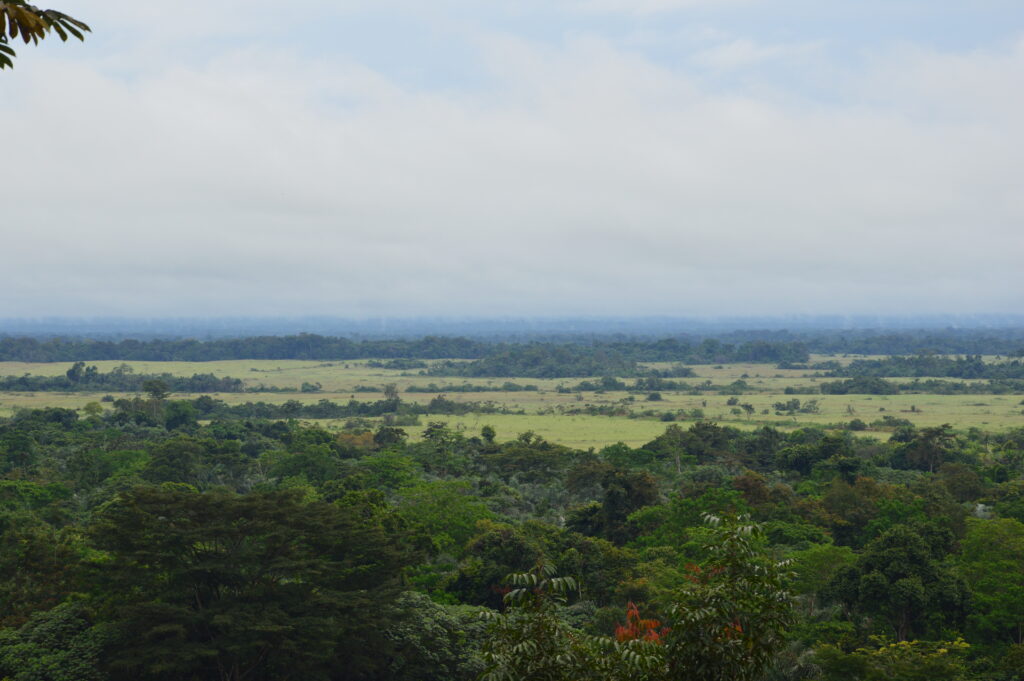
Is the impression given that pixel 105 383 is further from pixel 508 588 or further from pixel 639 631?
pixel 639 631

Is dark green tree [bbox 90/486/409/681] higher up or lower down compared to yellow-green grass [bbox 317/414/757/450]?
higher up

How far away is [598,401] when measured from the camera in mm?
107062

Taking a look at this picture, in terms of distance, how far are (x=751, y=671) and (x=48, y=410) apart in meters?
75.2

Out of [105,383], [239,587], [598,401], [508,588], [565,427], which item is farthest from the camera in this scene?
[105,383]

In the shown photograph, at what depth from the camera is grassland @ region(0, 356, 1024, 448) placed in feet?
261

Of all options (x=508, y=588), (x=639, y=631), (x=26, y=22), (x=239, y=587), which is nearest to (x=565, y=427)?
(x=508, y=588)

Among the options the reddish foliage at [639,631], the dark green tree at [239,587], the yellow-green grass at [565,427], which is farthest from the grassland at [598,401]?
the reddish foliage at [639,631]

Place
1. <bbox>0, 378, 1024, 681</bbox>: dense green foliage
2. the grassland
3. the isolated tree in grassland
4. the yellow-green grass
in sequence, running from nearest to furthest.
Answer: the isolated tree in grassland, <bbox>0, 378, 1024, 681</bbox>: dense green foliage, the yellow-green grass, the grassland

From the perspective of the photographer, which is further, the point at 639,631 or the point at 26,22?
the point at 639,631

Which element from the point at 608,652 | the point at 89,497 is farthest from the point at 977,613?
the point at 89,497

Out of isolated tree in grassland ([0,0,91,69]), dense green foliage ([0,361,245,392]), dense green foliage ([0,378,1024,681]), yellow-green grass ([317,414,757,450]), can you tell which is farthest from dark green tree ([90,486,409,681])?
dense green foliage ([0,361,245,392])

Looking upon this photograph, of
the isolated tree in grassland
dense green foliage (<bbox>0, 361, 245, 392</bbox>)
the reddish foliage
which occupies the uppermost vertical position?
the isolated tree in grassland

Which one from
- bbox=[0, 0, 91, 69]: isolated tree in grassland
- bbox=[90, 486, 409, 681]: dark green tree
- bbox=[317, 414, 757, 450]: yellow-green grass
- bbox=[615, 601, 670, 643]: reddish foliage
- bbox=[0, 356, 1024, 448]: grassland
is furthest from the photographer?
bbox=[0, 356, 1024, 448]: grassland

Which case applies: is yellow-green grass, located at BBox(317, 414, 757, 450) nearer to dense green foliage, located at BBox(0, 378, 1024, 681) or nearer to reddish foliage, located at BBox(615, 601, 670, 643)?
dense green foliage, located at BBox(0, 378, 1024, 681)
